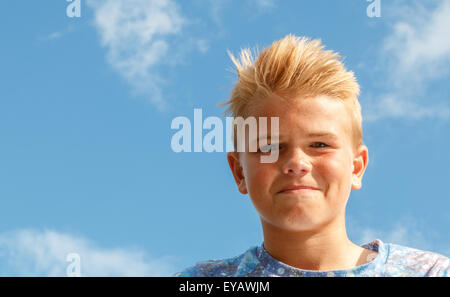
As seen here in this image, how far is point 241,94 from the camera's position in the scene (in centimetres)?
302

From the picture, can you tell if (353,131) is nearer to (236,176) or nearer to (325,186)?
(325,186)

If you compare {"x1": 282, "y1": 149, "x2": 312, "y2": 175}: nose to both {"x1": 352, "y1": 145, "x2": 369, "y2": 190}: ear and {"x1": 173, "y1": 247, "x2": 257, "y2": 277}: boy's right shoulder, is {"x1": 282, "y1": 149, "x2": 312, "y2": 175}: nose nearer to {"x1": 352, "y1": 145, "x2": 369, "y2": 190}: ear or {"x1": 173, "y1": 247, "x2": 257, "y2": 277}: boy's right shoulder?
{"x1": 352, "y1": 145, "x2": 369, "y2": 190}: ear

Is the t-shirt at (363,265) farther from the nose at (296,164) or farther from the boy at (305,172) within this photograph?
the nose at (296,164)

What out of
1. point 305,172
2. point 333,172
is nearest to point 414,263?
point 333,172

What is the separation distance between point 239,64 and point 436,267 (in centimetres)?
158

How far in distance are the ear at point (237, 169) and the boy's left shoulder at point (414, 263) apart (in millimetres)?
893

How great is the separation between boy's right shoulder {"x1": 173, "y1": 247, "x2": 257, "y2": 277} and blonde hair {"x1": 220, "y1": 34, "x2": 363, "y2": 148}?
2.70 feet

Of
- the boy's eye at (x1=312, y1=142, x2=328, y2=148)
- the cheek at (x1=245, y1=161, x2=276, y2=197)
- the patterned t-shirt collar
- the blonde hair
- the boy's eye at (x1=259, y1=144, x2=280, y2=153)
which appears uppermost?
the blonde hair

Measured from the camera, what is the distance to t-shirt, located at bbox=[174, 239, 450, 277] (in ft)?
9.04

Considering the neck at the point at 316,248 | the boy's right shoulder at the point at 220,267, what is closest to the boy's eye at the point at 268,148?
the neck at the point at 316,248

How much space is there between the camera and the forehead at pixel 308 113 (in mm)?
2686

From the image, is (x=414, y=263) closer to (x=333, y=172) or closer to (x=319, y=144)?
(x=333, y=172)

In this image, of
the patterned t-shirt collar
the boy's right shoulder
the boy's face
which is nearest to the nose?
the boy's face
